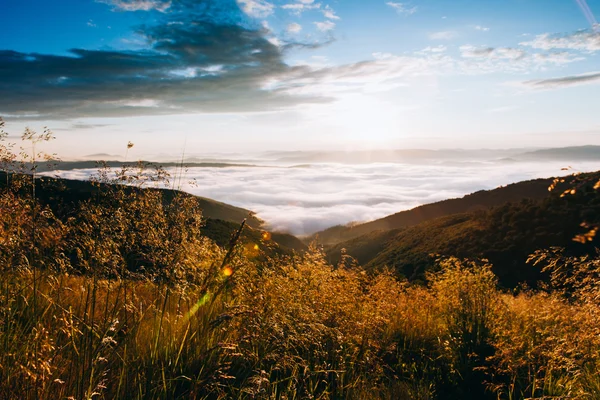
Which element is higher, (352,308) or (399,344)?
(352,308)

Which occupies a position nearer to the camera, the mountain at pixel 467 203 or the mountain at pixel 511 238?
the mountain at pixel 511 238

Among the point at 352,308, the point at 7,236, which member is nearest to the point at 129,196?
the point at 7,236

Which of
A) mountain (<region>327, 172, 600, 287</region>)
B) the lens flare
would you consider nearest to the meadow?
the lens flare

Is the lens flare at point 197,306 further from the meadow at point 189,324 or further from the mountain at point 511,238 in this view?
the mountain at point 511,238

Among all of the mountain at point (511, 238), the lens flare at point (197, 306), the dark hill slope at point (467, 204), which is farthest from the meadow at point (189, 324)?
the dark hill slope at point (467, 204)

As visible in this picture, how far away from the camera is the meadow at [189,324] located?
286 centimetres

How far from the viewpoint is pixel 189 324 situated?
3.40m

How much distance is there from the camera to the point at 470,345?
6035 millimetres

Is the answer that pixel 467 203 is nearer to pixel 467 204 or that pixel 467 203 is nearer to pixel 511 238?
pixel 467 204

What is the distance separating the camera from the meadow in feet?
9.37

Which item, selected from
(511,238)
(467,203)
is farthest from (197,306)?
(467,203)

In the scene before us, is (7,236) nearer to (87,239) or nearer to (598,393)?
(87,239)

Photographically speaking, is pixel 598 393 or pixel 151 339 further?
pixel 598 393

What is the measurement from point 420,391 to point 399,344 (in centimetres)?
149
